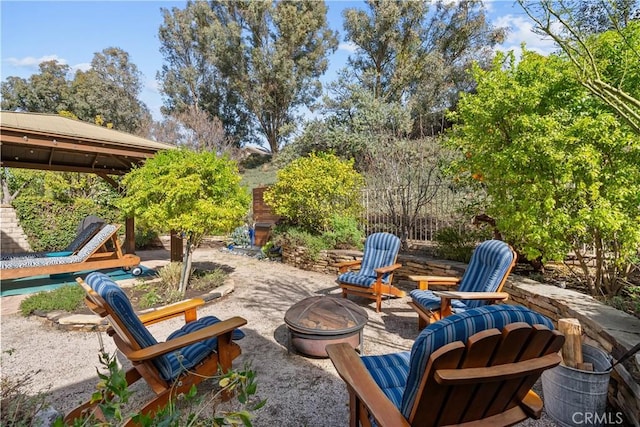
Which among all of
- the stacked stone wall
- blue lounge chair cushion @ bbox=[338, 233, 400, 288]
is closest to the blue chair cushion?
blue lounge chair cushion @ bbox=[338, 233, 400, 288]

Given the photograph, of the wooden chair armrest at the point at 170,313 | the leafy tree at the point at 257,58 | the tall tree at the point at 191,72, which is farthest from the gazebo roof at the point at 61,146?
the tall tree at the point at 191,72

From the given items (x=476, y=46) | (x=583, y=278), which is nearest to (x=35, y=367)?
(x=583, y=278)

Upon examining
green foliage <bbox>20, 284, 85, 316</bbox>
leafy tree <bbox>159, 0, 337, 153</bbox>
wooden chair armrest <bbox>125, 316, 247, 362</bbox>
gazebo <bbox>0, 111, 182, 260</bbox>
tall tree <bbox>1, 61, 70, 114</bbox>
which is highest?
leafy tree <bbox>159, 0, 337, 153</bbox>

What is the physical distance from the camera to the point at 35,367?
313 centimetres

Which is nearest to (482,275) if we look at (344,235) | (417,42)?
(344,235)

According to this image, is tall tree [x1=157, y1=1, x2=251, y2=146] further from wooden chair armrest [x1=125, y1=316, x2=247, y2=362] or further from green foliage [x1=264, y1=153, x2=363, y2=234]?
wooden chair armrest [x1=125, y1=316, x2=247, y2=362]

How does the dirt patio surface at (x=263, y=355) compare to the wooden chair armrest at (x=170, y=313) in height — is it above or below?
below

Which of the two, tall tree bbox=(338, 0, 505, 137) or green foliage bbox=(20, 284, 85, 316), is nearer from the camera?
green foliage bbox=(20, 284, 85, 316)

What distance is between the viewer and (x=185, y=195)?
482cm

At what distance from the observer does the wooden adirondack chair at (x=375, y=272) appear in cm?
443

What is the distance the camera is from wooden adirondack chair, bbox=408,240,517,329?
3.11 m

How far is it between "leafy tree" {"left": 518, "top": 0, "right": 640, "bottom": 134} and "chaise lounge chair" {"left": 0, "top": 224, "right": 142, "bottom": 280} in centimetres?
712

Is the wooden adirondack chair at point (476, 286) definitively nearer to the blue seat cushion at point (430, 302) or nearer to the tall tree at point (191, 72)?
the blue seat cushion at point (430, 302)

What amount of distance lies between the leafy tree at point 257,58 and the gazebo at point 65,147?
12388 millimetres
